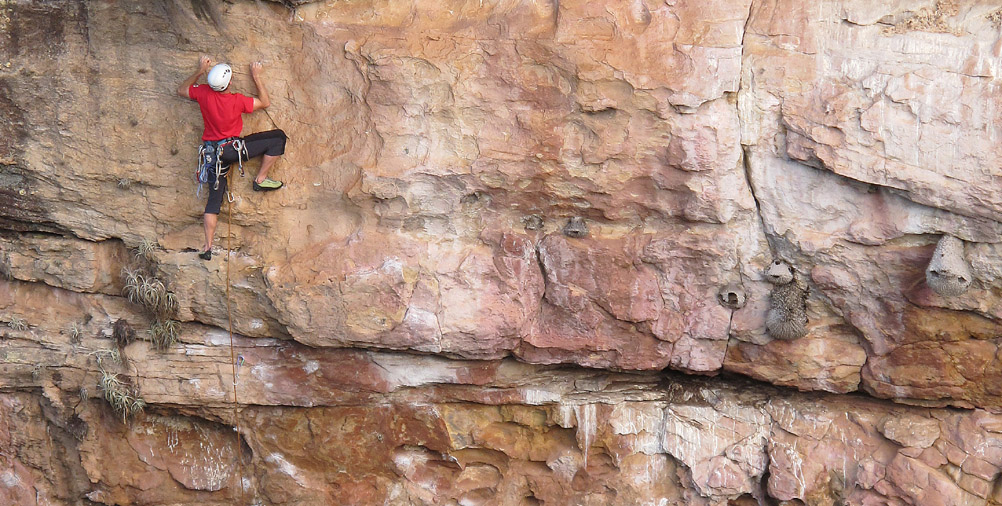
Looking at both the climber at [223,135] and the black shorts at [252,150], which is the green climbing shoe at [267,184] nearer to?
the climber at [223,135]

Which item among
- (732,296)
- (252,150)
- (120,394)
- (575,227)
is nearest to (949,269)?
(732,296)

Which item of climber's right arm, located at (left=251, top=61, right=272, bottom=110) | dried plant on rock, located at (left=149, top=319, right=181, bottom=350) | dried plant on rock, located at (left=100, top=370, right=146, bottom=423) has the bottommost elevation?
dried plant on rock, located at (left=100, top=370, right=146, bottom=423)

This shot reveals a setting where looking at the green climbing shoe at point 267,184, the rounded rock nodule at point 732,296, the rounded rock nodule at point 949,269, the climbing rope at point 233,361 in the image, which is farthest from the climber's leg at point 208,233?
the rounded rock nodule at point 949,269

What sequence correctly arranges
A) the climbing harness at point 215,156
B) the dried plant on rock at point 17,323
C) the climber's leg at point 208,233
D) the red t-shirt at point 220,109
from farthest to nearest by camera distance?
the dried plant on rock at point 17,323 → the climber's leg at point 208,233 → the climbing harness at point 215,156 → the red t-shirt at point 220,109

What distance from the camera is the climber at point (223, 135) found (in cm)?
705

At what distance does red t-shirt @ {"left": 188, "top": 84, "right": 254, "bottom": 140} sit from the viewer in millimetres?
7047

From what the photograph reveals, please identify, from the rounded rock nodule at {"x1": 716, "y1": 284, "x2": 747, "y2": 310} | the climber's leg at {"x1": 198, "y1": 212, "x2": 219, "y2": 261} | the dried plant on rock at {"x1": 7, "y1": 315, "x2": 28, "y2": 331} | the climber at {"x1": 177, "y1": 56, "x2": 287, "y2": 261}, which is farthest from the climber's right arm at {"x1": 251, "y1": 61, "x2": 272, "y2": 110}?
the rounded rock nodule at {"x1": 716, "y1": 284, "x2": 747, "y2": 310}

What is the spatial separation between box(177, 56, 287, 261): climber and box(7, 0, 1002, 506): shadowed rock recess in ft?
0.56

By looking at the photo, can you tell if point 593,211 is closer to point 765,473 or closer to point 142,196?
point 765,473

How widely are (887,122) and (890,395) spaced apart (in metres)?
2.26

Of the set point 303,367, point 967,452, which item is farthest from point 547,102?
point 967,452

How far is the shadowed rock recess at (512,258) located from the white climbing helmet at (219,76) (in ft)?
1.13

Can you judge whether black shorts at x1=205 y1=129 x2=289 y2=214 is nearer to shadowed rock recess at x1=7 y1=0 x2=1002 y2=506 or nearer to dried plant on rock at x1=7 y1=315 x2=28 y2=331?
shadowed rock recess at x1=7 y1=0 x2=1002 y2=506

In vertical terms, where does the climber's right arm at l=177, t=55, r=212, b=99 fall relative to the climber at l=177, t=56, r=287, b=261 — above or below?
above
